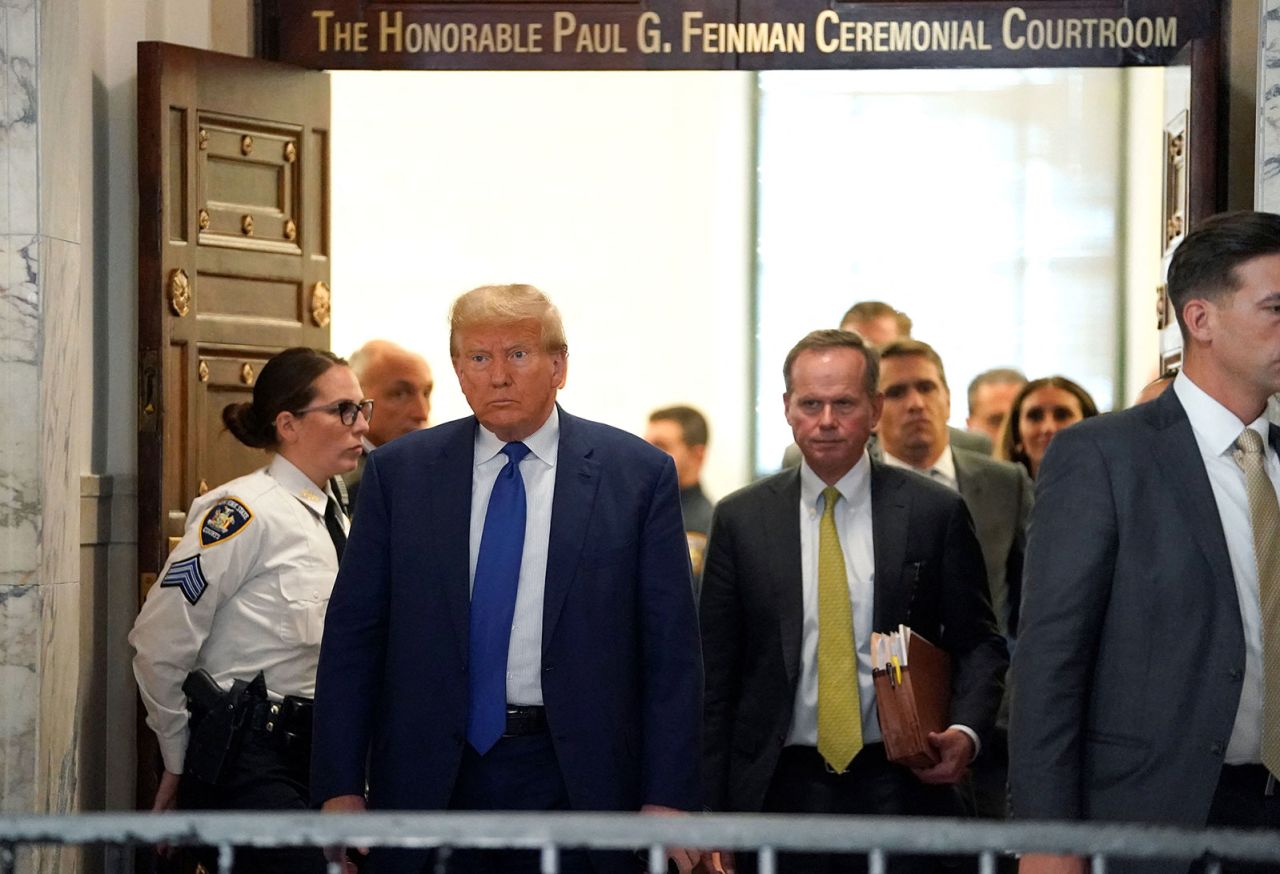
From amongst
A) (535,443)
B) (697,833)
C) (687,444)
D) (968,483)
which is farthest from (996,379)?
(697,833)

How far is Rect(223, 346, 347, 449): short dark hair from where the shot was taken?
5.06 meters

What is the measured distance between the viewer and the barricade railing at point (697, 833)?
2.10 m

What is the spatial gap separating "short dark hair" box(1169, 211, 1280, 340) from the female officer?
8.03 feet

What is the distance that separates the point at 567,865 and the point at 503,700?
0.38 metres

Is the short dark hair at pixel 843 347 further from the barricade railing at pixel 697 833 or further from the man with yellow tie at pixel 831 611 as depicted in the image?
the barricade railing at pixel 697 833

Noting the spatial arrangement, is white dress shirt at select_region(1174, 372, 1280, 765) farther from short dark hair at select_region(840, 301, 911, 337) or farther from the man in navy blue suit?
A: short dark hair at select_region(840, 301, 911, 337)

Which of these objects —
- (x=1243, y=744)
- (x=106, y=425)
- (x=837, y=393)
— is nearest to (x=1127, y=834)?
(x=1243, y=744)

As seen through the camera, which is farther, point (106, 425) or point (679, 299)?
point (679, 299)

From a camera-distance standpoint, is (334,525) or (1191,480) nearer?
(1191,480)

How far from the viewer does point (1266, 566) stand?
3.19m

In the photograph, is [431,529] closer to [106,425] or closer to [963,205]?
[106,425]

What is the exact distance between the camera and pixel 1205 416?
3279 millimetres

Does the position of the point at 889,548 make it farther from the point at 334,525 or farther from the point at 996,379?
the point at 996,379

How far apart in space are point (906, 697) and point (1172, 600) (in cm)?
115
